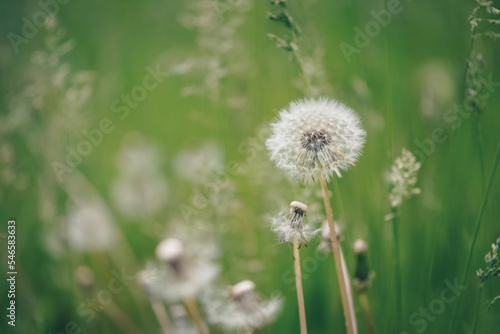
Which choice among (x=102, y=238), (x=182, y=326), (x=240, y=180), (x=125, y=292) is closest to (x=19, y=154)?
(x=102, y=238)

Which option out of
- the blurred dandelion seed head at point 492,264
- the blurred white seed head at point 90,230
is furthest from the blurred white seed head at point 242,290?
the blurred white seed head at point 90,230

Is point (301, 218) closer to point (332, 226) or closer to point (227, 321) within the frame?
point (332, 226)

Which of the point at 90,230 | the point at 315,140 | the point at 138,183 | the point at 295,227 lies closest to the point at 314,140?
the point at 315,140

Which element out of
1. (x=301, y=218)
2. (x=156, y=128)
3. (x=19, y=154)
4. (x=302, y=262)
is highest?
(x=156, y=128)

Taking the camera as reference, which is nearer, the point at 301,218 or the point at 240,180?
the point at 301,218

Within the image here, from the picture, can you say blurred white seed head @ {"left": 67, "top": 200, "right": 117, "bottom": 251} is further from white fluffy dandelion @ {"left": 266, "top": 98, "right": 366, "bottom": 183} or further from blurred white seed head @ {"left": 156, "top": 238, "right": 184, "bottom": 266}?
white fluffy dandelion @ {"left": 266, "top": 98, "right": 366, "bottom": 183}

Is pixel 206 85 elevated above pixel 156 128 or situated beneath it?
situated beneath

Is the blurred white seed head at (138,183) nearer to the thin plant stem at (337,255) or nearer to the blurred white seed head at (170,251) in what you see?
the blurred white seed head at (170,251)
